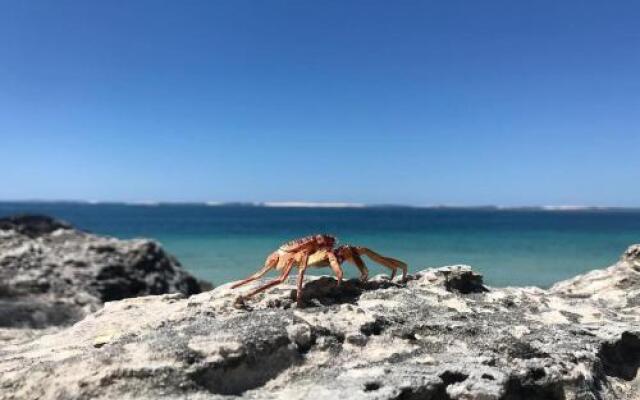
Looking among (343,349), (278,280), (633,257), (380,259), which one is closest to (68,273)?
(278,280)

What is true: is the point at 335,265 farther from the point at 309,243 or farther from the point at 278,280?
the point at 278,280

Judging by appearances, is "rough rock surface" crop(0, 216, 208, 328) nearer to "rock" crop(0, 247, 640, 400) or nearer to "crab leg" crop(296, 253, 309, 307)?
"rock" crop(0, 247, 640, 400)

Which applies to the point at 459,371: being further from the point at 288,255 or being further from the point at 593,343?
the point at 288,255

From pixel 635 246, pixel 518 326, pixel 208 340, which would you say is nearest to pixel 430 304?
pixel 518 326

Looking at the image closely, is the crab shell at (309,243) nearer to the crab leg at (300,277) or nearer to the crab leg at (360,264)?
the crab leg at (300,277)

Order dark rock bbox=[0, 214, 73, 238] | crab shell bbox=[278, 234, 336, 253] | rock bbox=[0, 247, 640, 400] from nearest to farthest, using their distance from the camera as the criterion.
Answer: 1. rock bbox=[0, 247, 640, 400]
2. crab shell bbox=[278, 234, 336, 253]
3. dark rock bbox=[0, 214, 73, 238]

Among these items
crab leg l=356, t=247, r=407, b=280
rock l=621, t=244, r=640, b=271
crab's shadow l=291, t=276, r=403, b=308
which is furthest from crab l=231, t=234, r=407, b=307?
rock l=621, t=244, r=640, b=271
